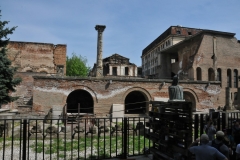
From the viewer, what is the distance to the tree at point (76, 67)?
43.9 metres

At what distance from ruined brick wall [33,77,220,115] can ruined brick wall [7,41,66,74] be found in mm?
13462

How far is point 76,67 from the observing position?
43.9m

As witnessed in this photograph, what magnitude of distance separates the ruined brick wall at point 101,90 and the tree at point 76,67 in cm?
2565

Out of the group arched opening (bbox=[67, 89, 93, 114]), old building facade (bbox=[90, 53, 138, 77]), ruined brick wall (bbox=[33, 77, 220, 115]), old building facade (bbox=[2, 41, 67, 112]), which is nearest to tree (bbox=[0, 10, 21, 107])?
ruined brick wall (bbox=[33, 77, 220, 115])

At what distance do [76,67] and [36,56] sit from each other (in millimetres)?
14162

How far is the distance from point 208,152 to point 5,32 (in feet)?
40.6

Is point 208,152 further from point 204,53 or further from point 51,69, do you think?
point 51,69

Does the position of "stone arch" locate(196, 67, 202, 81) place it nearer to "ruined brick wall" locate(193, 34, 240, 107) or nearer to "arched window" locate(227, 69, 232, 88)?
"ruined brick wall" locate(193, 34, 240, 107)

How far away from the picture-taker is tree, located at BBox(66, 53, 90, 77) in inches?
1727

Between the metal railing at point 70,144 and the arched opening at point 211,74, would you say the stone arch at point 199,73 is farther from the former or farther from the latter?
the metal railing at point 70,144

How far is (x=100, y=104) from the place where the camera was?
60.6ft

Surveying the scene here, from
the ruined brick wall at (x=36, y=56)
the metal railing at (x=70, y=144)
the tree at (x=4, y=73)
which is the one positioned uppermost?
the ruined brick wall at (x=36, y=56)

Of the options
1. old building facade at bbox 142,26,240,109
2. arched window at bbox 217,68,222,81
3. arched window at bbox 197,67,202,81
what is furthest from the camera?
arched window at bbox 217,68,222,81

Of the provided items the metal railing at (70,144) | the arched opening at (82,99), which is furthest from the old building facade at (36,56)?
the metal railing at (70,144)
